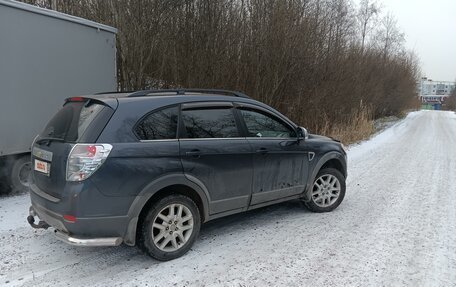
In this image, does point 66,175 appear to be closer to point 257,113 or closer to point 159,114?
point 159,114

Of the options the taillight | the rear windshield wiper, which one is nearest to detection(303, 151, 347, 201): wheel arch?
the taillight

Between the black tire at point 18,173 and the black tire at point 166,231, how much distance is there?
11.2 feet

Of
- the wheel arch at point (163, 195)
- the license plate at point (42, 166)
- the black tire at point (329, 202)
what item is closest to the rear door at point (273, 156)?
the black tire at point (329, 202)

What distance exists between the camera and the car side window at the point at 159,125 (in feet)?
12.9

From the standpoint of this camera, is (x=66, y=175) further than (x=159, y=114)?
No

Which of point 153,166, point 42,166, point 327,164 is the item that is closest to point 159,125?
point 153,166

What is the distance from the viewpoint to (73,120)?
399 centimetres

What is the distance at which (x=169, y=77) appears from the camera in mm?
10445

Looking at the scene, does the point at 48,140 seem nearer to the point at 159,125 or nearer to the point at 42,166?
the point at 42,166

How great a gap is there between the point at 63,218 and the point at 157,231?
0.93 metres

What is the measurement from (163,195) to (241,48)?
8.07m

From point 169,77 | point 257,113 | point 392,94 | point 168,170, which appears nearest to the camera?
point 168,170

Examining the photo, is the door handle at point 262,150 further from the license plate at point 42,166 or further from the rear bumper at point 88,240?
the license plate at point 42,166

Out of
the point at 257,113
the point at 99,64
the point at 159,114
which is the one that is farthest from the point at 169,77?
the point at 159,114
